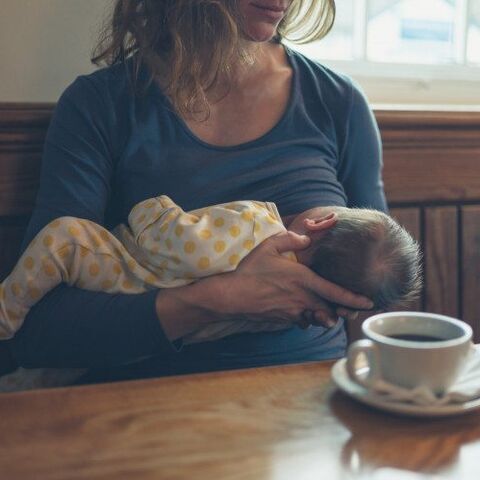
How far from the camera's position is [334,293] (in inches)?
43.6

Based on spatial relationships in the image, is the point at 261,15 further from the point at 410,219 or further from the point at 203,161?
the point at 410,219

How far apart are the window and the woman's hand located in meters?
0.86

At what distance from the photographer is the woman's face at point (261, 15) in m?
1.27

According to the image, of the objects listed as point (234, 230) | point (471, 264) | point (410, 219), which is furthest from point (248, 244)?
point (471, 264)

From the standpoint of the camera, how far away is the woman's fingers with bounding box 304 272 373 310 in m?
1.11

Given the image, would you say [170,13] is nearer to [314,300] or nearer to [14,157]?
[14,157]

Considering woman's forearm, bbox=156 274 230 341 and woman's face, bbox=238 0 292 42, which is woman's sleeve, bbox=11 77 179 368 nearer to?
woman's forearm, bbox=156 274 230 341

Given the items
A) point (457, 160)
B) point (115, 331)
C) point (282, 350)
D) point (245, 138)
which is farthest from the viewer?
point (457, 160)

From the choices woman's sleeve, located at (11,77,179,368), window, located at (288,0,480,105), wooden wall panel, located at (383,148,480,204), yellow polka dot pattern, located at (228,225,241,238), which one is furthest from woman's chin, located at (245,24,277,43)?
window, located at (288,0,480,105)

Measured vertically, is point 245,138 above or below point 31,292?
above

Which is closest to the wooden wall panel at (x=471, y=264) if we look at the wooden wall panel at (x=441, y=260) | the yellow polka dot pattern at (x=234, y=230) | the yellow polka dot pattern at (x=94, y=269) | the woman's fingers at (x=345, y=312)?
the wooden wall panel at (x=441, y=260)

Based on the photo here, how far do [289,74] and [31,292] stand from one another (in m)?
0.62

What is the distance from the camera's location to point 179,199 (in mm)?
1251

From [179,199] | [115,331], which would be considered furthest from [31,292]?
[179,199]
